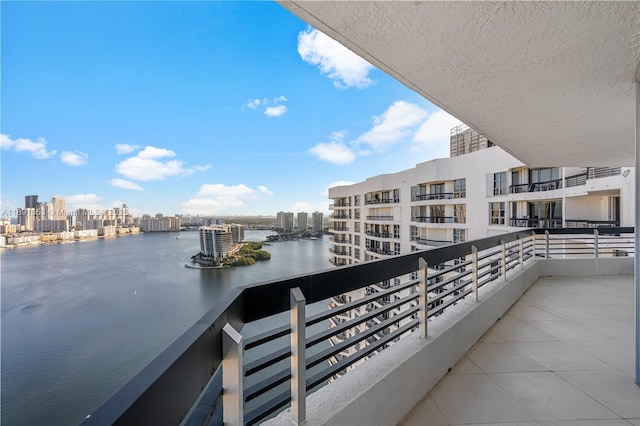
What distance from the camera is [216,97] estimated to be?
2895 cm

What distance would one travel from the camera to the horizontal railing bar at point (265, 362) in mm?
1002

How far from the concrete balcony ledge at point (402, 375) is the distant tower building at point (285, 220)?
130 ft

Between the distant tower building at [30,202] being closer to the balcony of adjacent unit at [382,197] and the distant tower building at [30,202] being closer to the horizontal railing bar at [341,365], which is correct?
the balcony of adjacent unit at [382,197]

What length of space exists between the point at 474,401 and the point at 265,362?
1.63m

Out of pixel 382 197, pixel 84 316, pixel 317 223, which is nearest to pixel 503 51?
pixel 382 197

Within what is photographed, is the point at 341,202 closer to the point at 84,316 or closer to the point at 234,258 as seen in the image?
the point at 234,258

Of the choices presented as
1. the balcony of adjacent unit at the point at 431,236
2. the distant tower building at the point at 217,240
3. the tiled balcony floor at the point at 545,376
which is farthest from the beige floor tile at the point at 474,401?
the distant tower building at the point at 217,240

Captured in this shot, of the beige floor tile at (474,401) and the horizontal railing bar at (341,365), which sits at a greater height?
the horizontal railing bar at (341,365)

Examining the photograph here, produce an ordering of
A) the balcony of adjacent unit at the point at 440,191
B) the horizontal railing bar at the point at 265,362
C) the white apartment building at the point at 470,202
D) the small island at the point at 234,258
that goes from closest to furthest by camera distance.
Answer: the horizontal railing bar at the point at 265,362 < the white apartment building at the point at 470,202 < the balcony of adjacent unit at the point at 440,191 < the small island at the point at 234,258

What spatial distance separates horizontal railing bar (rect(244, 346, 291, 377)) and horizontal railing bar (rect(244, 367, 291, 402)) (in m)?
0.06

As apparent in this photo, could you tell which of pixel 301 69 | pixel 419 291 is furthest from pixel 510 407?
pixel 301 69

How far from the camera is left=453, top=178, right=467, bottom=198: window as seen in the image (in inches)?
573

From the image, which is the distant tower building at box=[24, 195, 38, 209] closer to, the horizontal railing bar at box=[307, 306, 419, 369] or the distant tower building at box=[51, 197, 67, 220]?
the distant tower building at box=[51, 197, 67, 220]

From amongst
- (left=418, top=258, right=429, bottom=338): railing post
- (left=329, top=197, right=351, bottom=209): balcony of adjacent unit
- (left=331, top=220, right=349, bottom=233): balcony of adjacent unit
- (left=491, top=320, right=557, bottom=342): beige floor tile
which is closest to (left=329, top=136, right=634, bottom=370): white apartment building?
(left=331, top=220, right=349, bottom=233): balcony of adjacent unit
